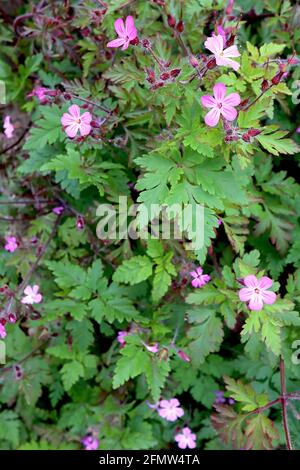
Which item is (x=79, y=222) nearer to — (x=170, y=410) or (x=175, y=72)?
(x=175, y=72)

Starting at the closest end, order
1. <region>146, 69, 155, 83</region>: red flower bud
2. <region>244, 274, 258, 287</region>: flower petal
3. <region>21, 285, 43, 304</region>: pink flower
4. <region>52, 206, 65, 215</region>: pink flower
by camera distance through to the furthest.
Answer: <region>146, 69, 155, 83</region>: red flower bud, <region>244, 274, 258, 287</region>: flower petal, <region>21, 285, 43, 304</region>: pink flower, <region>52, 206, 65, 215</region>: pink flower

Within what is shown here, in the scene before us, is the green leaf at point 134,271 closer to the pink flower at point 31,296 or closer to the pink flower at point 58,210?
the pink flower at point 31,296

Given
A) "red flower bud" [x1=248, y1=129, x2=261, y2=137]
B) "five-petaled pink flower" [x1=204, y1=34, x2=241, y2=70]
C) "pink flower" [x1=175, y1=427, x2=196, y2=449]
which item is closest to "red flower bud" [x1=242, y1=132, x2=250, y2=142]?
"red flower bud" [x1=248, y1=129, x2=261, y2=137]

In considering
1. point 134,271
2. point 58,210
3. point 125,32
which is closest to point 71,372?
point 134,271

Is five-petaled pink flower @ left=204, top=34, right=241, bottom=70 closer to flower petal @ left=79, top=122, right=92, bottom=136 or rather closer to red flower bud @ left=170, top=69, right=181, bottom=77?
red flower bud @ left=170, top=69, right=181, bottom=77

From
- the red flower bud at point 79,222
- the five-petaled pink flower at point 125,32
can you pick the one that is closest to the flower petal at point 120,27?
the five-petaled pink flower at point 125,32
